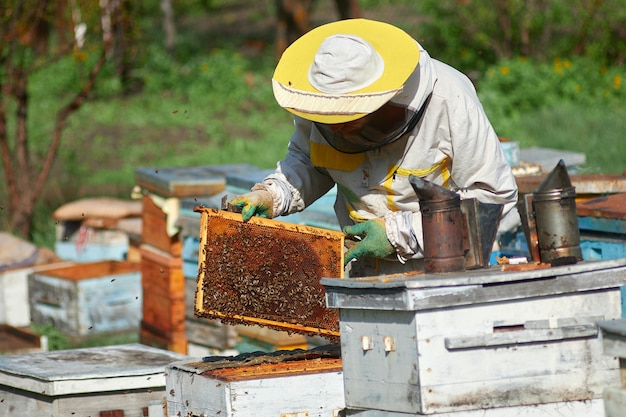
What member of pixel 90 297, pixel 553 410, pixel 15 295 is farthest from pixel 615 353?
pixel 15 295

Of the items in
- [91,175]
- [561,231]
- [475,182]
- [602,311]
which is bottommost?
[602,311]

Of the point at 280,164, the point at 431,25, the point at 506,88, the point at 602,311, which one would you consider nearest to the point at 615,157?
the point at 506,88

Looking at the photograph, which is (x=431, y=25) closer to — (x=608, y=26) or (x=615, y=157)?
(x=608, y=26)

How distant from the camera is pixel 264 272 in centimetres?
353

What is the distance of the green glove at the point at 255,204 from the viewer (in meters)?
3.53

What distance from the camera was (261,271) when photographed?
353 cm

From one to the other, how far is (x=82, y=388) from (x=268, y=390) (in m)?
Answer: 0.95

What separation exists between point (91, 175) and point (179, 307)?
542 cm

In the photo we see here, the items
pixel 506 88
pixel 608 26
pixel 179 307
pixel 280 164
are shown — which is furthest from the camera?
pixel 608 26

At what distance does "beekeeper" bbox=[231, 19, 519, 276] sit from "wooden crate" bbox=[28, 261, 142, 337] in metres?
3.37

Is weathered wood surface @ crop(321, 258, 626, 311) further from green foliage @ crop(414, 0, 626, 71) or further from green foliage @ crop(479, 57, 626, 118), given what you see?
green foliage @ crop(414, 0, 626, 71)

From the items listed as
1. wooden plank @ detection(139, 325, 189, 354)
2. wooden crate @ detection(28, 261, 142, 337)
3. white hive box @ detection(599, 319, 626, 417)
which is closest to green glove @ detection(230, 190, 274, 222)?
white hive box @ detection(599, 319, 626, 417)

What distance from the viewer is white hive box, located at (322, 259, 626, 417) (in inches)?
108

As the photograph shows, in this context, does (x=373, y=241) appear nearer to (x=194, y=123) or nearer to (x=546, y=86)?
(x=546, y=86)
